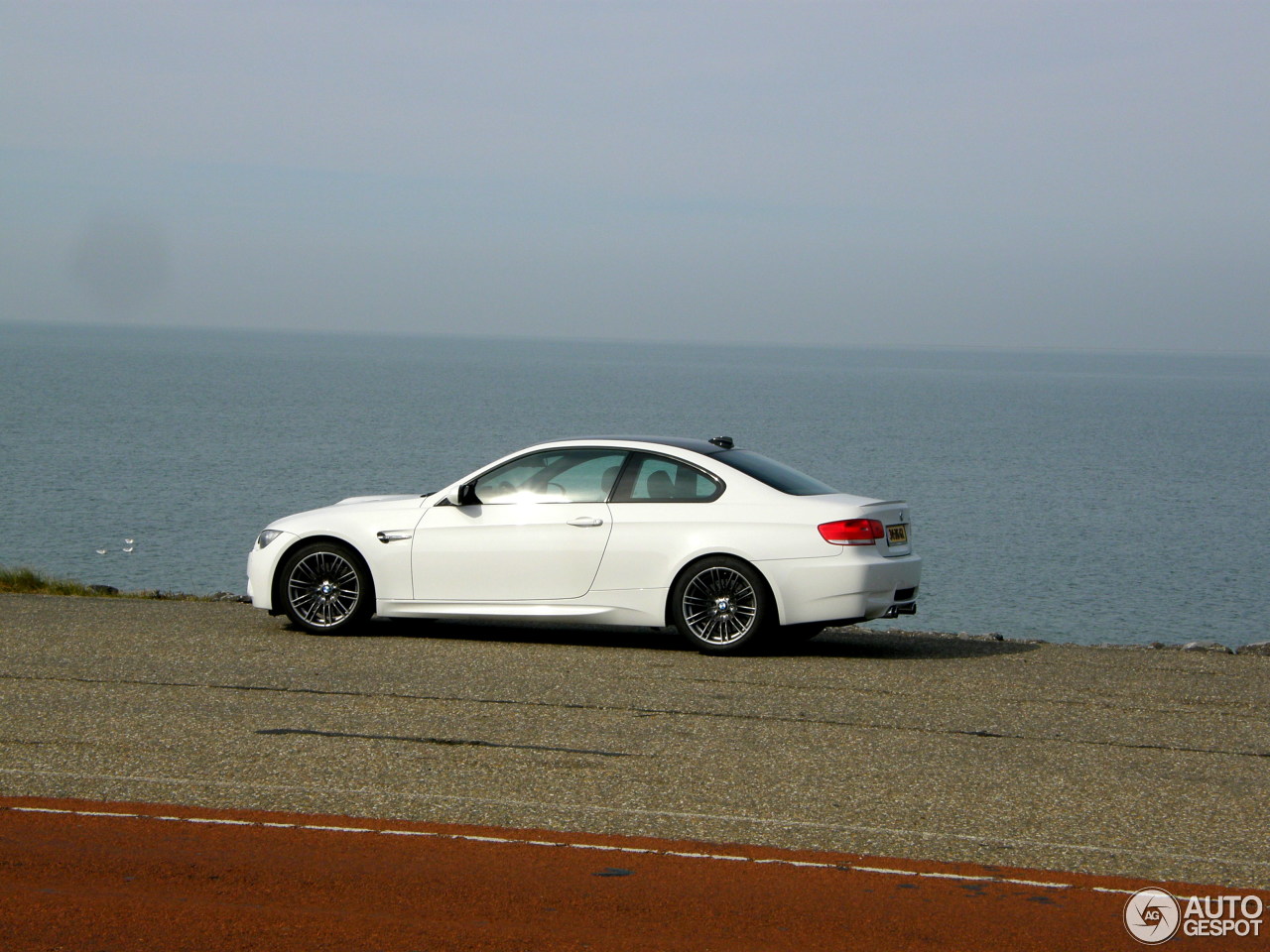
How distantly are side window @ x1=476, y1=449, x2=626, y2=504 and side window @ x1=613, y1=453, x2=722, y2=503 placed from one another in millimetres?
127

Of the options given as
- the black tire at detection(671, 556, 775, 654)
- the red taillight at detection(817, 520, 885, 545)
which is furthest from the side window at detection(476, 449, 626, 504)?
the red taillight at detection(817, 520, 885, 545)

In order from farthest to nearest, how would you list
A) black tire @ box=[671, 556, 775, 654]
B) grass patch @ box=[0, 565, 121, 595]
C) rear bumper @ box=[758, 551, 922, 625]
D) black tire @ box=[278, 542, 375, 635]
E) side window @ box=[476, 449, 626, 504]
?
grass patch @ box=[0, 565, 121, 595]
black tire @ box=[278, 542, 375, 635]
side window @ box=[476, 449, 626, 504]
black tire @ box=[671, 556, 775, 654]
rear bumper @ box=[758, 551, 922, 625]

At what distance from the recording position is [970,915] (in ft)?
17.5

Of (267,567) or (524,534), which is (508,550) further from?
(267,567)

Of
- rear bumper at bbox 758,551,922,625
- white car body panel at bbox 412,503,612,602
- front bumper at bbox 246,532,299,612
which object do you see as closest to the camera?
rear bumper at bbox 758,551,922,625

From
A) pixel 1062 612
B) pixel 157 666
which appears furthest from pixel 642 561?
pixel 1062 612

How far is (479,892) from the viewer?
546cm

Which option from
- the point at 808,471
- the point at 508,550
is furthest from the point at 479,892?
the point at 808,471

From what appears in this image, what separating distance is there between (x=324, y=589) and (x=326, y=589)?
2 centimetres

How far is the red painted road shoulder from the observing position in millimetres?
5031

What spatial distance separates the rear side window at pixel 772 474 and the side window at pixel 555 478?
2.80ft

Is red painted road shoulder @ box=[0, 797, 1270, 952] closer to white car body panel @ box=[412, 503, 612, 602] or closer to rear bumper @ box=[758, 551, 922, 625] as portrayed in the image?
rear bumper @ box=[758, 551, 922, 625]

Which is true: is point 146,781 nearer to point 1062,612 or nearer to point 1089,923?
point 1089,923

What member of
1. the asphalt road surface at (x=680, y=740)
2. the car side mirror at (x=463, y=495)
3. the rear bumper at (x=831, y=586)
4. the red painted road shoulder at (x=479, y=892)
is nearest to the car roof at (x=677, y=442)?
the car side mirror at (x=463, y=495)
